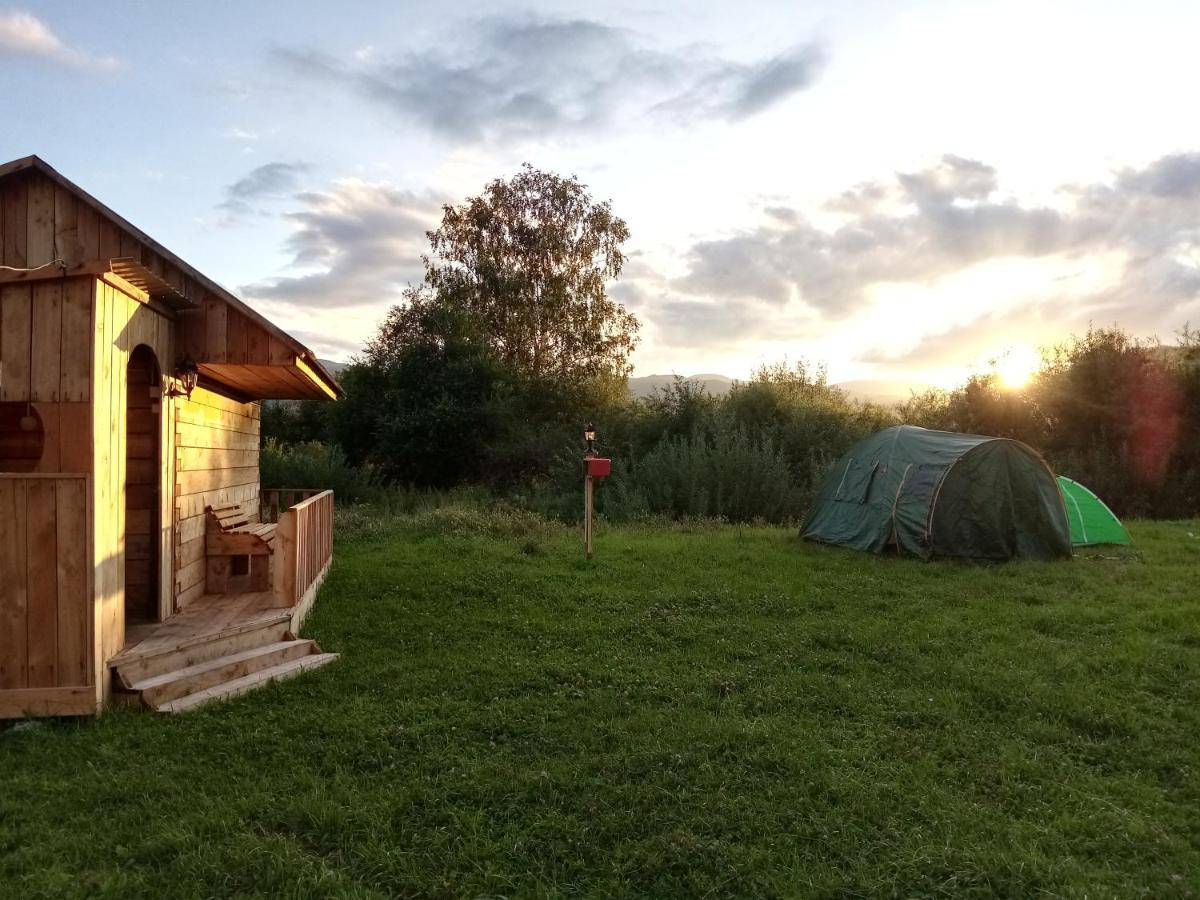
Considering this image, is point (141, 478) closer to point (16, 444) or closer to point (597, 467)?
point (16, 444)

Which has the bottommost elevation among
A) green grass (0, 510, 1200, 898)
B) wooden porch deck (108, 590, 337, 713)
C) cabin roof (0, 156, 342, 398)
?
green grass (0, 510, 1200, 898)

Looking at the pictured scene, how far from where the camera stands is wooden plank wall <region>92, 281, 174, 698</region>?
16.4 ft

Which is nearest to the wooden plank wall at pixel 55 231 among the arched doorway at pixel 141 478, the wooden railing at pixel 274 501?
the arched doorway at pixel 141 478

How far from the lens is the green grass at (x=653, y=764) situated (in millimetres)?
3420

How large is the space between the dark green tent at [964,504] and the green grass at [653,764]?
2.98 m

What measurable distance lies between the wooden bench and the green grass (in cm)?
94

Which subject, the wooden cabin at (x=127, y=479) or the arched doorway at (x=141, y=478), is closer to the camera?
the wooden cabin at (x=127, y=479)

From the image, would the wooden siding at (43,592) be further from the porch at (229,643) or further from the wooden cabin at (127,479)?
the porch at (229,643)

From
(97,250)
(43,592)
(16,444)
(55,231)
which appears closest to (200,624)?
(43,592)

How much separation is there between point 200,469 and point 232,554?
961 millimetres

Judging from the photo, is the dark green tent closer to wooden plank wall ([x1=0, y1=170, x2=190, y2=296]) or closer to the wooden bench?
the wooden bench

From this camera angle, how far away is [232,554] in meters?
8.26

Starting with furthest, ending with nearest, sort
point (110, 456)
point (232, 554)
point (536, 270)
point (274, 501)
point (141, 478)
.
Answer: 1. point (536, 270)
2. point (274, 501)
3. point (232, 554)
4. point (141, 478)
5. point (110, 456)

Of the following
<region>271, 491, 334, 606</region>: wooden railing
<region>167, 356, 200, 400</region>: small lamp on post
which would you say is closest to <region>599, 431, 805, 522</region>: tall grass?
<region>271, 491, 334, 606</region>: wooden railing
